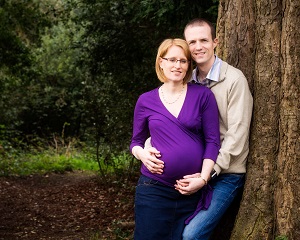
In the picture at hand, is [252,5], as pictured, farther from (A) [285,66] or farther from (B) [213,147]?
(B) [213,147]

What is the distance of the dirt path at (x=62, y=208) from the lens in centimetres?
711

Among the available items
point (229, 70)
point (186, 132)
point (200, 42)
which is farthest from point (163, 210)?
point (200, 42)

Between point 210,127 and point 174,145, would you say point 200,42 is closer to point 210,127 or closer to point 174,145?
point 210,127

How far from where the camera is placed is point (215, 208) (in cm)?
378

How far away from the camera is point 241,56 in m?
4.26

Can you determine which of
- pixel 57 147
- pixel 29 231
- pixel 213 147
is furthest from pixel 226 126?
pixel 57 147

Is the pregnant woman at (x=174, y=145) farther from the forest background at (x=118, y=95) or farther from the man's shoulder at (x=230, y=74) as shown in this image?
the forest background at (x=118, y=95)

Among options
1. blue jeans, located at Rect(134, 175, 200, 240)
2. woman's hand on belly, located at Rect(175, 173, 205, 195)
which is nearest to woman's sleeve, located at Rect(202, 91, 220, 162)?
woman's hand on belly, located at Rect(175, 173, 205, 195)

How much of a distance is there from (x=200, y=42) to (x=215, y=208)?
4.37 feet

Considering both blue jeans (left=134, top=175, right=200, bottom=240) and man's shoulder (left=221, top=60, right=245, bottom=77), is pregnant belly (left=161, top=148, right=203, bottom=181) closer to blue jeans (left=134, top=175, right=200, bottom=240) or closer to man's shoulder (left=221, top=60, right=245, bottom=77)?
blue jeans (left=134, top=175, right=200, bottom=240)

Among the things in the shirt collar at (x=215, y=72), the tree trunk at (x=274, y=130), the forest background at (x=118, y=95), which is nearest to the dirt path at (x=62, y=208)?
the forest background at (x=118, y=95)

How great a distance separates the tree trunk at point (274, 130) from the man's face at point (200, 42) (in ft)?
1.47

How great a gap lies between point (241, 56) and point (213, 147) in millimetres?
1010

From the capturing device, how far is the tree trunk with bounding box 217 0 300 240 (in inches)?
152
